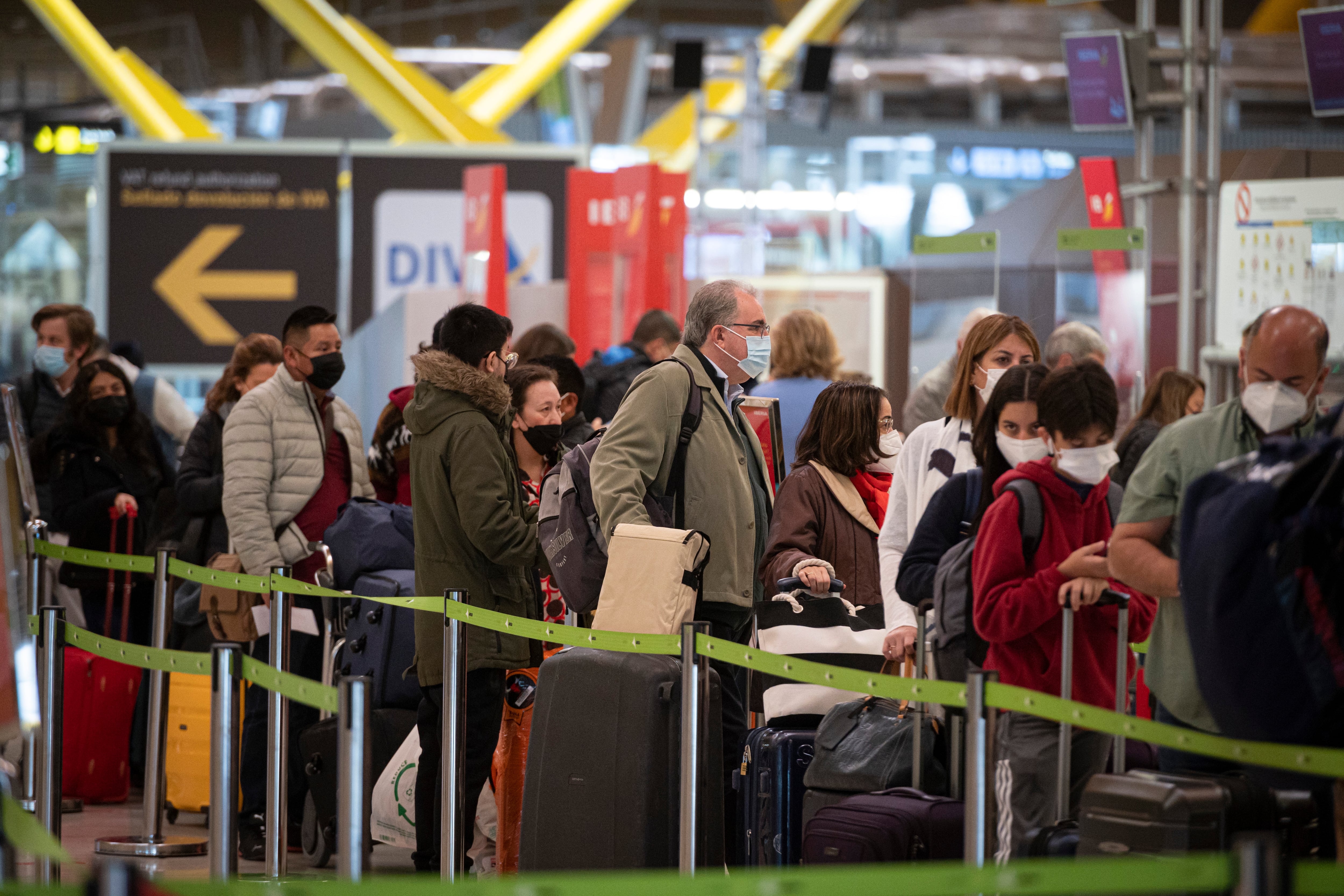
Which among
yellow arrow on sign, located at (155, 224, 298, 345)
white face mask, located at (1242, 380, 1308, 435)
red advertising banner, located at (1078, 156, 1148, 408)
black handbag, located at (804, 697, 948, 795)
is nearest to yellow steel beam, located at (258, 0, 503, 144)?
yellow arrow on sign, located at (155, 224, 298, 345)

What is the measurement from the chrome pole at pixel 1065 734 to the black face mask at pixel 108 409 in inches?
164

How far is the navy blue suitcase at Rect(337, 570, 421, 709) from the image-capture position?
4863 millimetres

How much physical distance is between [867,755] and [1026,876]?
4.94ft

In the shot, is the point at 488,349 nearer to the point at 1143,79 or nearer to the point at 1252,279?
the point at 1252,279

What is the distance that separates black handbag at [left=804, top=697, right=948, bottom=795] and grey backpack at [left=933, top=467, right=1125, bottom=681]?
0.16 m

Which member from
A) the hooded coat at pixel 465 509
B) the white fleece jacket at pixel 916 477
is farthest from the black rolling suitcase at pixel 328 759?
the white fleece jacket at pixel 916 477

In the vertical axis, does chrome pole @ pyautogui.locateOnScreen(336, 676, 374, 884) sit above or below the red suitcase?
above

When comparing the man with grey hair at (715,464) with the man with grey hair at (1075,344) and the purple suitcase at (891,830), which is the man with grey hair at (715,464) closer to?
the purple suitcase at (891,830)

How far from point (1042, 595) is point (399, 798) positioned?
2.25m

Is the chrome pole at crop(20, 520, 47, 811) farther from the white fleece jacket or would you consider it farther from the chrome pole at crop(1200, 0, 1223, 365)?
the chrome pole at crop(1200, 0, 1223, 365)

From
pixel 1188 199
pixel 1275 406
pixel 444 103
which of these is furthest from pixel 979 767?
pixel 444 103

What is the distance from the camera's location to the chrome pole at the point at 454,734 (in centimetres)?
410

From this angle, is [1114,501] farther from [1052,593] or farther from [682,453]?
[682,453]

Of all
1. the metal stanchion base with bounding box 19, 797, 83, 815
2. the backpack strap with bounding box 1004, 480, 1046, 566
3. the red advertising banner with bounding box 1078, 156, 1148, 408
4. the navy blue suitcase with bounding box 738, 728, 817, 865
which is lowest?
the metal stanchion base with bounding box 19, 797, 83, 815
